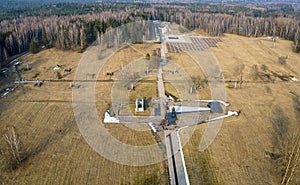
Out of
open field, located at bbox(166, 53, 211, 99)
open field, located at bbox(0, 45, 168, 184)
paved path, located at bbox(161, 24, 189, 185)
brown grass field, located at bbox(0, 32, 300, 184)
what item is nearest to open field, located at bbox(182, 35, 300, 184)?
brown grass field, located at bbox(0, 32, 300, 184)

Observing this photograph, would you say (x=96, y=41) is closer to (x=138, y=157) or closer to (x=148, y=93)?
(x=148, y=93)

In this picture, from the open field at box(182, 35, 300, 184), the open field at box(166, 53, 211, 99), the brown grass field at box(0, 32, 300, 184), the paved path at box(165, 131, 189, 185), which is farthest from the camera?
the open field at box(166, 53, 211, 99)

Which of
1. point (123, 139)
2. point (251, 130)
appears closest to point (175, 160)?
point (123, 139)

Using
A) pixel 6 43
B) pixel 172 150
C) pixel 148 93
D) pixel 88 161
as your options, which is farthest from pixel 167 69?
pixel 6 43

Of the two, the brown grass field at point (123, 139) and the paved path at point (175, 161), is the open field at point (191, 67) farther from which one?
the paved path at point (175, 161)

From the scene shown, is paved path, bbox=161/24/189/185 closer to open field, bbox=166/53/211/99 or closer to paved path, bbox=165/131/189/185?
paved path, bbox=165/131/189/185

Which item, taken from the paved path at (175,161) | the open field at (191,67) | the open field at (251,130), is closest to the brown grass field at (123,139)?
the open field at (251,130)

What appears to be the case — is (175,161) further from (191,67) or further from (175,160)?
(191,67)
